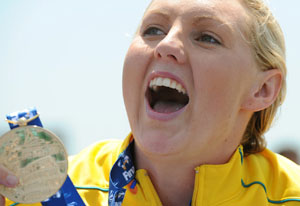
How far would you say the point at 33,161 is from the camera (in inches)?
127

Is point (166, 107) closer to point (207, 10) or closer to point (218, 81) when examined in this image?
point (218, 81)

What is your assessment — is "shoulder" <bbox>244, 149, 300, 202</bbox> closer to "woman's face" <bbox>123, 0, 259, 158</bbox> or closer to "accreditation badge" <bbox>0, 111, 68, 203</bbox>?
"woman's face" <bbox>123, 0, 259, 158</bbox>

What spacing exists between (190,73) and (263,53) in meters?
0.68

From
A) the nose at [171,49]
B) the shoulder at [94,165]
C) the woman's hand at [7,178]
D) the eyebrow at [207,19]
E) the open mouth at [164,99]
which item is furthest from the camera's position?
the shoulder at [94,165]

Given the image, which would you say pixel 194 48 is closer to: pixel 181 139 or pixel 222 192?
pixel 181 139

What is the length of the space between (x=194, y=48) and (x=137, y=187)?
107 cm

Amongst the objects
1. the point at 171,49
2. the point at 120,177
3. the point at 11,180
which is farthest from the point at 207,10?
the point at 11,180

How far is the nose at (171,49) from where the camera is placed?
3418 mm

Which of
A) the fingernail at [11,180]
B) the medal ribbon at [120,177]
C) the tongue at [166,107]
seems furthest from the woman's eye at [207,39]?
the fingernail at [11,180]

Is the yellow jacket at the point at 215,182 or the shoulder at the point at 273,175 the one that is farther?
the shoulder at the point at 273,175

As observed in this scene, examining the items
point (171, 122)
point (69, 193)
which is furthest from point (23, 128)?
point (171, 122)

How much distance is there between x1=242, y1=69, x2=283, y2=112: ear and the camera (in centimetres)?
382

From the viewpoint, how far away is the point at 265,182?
405cm

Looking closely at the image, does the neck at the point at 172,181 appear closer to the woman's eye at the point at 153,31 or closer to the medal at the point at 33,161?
the medal at the point at 33,161
